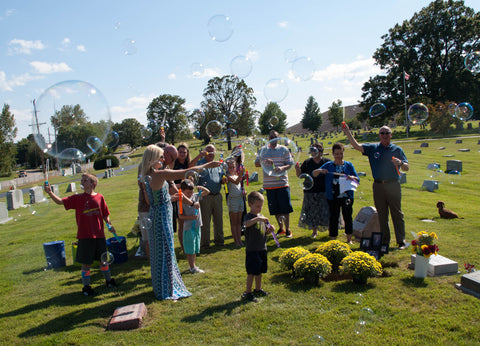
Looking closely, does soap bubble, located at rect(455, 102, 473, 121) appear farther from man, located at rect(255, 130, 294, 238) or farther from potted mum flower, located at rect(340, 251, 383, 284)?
potted mum flower, located at rect(340, 251, 383, 284)

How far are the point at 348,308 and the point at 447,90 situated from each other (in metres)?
54.2

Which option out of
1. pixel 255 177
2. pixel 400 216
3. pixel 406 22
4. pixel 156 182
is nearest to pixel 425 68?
pixel 406 22

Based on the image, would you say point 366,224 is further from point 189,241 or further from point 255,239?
point 189,241

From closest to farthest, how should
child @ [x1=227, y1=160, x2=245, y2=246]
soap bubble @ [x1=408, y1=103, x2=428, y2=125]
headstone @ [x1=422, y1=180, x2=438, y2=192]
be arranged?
child @ [x1=227, y1=160, x2=245, y2=246] → soap bubble @ [x1=408, y1=103, x2=428, y2=125] → headstone @ [x1=422, y1=180, x2=438, y2=192]

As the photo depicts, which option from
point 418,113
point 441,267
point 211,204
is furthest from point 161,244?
point 418,113

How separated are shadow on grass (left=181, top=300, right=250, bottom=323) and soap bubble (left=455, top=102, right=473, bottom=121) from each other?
1018 cm

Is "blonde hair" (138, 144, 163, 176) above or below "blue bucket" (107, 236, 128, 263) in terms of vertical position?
above

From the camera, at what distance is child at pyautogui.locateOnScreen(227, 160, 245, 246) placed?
25.6 feet

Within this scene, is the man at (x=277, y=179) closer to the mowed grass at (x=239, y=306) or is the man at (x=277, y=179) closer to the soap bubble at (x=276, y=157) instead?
the soap bubble at (x=276, y=157)

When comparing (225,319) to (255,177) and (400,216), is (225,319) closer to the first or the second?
(400,216)

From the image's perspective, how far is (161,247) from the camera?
518cm

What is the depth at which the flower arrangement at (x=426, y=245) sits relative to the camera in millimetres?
5277

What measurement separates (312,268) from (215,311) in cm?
168

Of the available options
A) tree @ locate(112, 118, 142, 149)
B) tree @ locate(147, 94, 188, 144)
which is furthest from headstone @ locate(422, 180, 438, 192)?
tree @ locate(112, 118, 142, 149)
